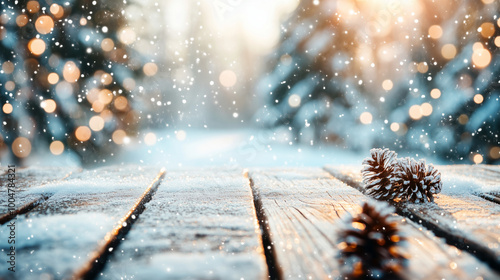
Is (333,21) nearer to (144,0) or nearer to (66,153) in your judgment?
(144,0)

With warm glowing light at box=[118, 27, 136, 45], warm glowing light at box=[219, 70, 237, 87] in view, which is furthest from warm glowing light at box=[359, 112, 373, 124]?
warm glowing light at box=[219, 70, 237, 87]

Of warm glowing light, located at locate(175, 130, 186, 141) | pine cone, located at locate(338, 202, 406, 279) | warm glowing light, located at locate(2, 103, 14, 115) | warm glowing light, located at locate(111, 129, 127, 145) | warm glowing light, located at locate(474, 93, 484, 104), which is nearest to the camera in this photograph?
pine cone, located at locate(338, 202, 406, 279)

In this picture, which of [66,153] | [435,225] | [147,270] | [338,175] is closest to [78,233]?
[147,270]

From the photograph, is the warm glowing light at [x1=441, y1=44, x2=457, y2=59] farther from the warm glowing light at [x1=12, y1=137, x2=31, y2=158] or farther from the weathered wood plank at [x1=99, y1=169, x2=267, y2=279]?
the warm glowing light at [x1=12, y1=137, x2=31, y2=158]

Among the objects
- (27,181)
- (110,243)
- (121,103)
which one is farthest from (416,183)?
(121,103)

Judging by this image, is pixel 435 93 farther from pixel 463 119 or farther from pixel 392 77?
pixel 392 77
